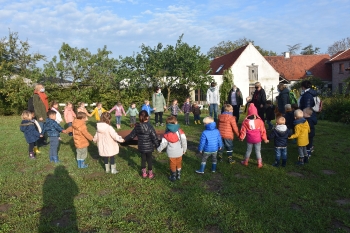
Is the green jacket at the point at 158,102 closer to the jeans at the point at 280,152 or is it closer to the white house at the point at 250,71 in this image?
the jeans at the point at 280,152

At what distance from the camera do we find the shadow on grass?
400cm

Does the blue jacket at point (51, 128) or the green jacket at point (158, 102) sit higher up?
the green jacket at point (158, 102)

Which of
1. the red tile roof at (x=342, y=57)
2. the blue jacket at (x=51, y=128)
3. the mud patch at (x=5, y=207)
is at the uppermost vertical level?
the red tile roof at (x=342, y=57)

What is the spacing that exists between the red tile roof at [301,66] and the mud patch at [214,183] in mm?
33774

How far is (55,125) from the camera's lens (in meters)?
7.33

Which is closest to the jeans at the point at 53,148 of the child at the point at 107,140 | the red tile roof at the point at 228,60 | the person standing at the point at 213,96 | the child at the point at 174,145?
the child at the point at 107,140

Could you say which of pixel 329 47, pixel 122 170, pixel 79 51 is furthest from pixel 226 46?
pixel 122 170

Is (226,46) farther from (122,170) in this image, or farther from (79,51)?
(122,170)

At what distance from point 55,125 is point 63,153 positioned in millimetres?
1367

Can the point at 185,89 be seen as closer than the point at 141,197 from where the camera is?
No

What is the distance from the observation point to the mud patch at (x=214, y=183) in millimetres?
5348

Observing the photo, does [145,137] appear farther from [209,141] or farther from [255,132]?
[255,132]

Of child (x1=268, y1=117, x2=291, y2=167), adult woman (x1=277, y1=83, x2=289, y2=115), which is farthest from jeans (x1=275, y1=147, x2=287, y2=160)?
adult woman (x1=277, y1=83, x2=289, y2=115)

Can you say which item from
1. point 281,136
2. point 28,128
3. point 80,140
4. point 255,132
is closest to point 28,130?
point 28,128
